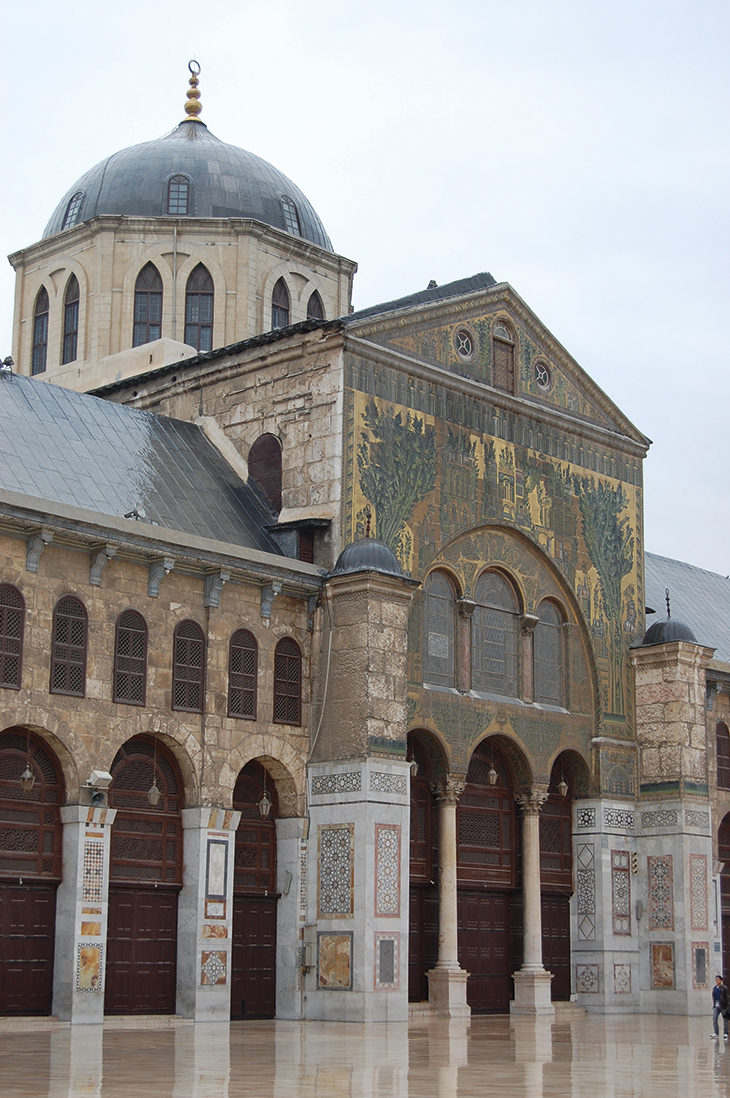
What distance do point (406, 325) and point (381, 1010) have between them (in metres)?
13.4

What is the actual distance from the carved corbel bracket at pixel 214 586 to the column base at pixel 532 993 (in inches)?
420

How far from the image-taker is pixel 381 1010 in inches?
1085

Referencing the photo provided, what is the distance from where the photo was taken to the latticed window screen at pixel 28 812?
83.3 ft

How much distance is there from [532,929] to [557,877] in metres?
2.10

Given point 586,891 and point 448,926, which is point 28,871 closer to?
point 448,926

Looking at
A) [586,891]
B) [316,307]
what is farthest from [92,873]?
[316,307]

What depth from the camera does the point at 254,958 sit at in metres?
28.7

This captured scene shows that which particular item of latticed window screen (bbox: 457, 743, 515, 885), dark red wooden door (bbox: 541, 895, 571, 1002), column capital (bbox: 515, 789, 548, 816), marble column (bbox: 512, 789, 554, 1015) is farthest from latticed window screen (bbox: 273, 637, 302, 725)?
dark red wooden door (bbox: 541, 895, 571, 1002)

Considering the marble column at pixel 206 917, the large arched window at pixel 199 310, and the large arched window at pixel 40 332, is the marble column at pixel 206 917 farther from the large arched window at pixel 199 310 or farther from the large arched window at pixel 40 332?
the large arched window at pixel 40 332

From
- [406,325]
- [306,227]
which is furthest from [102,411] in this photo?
[306,227]

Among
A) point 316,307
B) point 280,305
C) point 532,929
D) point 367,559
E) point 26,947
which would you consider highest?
point 316,307

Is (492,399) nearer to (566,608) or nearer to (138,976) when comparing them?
(566,608)

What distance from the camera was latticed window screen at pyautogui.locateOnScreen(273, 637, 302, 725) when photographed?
2914 centimetres

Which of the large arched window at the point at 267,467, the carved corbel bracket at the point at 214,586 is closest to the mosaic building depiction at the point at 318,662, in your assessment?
the carved corbel bracket at the point at 214,586
